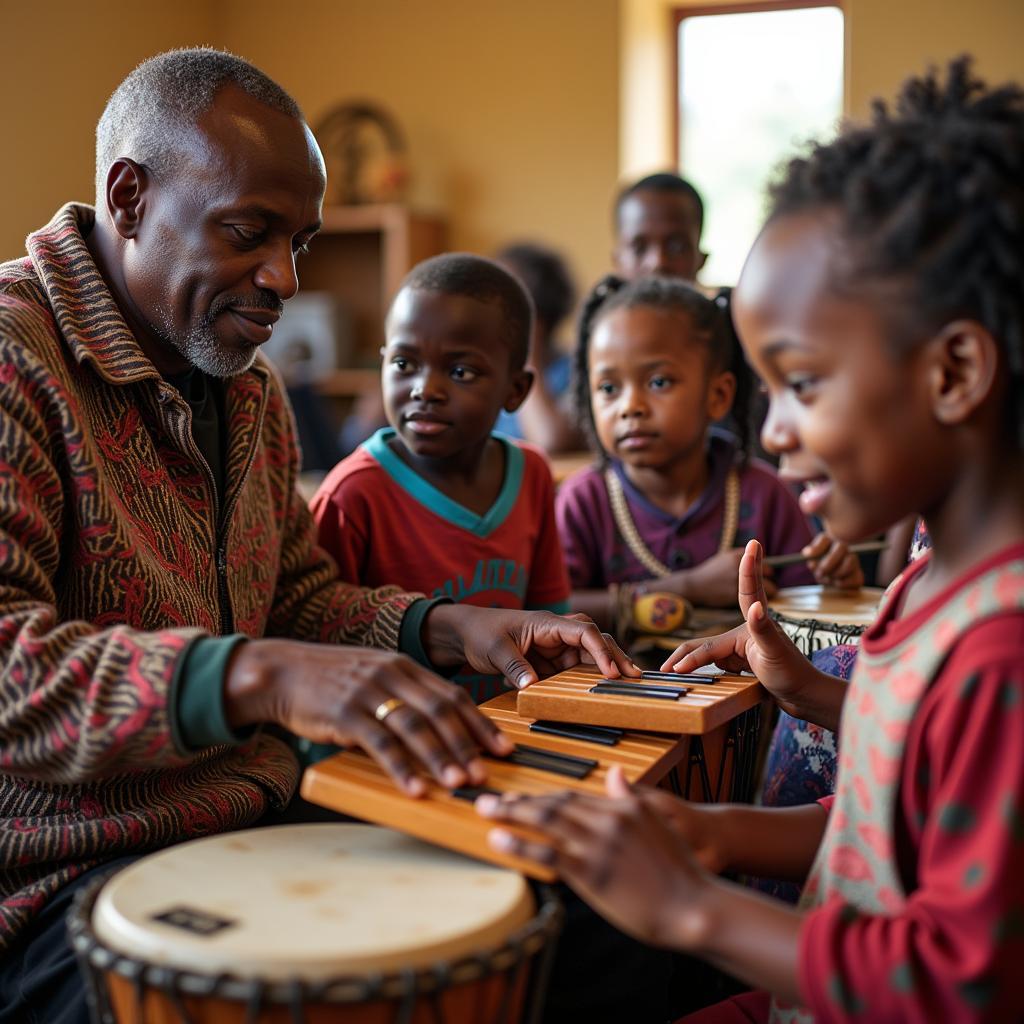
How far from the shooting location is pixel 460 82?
591 cm

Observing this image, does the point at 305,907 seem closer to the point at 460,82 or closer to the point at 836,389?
the point at 836,389

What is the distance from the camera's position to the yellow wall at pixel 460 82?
5.52 meters

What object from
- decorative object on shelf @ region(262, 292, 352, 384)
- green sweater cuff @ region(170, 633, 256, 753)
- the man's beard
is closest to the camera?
green sweater cuff @ region(170, 633, 256, 753)

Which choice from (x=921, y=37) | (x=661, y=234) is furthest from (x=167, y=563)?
(x=921, y=37)

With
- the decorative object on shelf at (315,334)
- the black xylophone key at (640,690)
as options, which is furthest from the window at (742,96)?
the black xylophone key at (640,690)

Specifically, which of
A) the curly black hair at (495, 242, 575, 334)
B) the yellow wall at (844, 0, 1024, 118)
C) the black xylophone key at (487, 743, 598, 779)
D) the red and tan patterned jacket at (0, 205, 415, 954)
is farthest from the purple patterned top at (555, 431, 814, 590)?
the yellow wall at (844, 0, 1024, 118)

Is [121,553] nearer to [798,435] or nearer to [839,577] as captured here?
[798,435]

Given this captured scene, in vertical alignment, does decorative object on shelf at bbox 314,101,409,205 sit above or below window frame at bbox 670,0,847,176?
below

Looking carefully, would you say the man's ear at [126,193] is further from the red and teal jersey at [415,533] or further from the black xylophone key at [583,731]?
the black xylophone key at [583,731]

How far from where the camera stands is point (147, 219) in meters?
1.59

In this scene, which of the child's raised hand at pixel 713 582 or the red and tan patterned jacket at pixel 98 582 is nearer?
the red and tan patterned jacket at pixel 98 582

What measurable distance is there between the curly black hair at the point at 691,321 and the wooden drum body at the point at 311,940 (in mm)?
1871

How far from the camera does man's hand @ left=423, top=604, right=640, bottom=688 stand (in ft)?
5.23

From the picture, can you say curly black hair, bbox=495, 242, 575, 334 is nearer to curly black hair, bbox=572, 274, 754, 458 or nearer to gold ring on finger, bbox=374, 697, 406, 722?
curly black hair, bbox=572, 274, 754, 458
